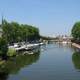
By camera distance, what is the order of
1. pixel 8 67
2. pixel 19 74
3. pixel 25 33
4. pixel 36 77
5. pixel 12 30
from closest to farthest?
1. pixel 36 77
2. pixel 19 74
3. pixel 8 67
4. pixel 12 30
5. pixel 25 33

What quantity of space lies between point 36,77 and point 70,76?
4.33 metres

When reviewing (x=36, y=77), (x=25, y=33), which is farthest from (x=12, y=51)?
(x=25, y=33)

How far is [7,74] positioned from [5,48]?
14.2 metres

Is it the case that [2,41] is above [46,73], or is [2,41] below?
above

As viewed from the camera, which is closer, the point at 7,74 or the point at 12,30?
the point at 7,74

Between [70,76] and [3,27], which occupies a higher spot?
[3,27]

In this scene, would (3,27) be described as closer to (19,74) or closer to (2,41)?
(2,41)

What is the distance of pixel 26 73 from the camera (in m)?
43.7

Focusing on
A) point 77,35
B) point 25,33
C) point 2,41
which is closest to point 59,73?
point 2,41

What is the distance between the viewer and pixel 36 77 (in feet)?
130

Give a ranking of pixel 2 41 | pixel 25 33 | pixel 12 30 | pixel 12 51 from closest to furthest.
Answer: pixel 2 41
pixel 12 51
pixel 12 30
pixel 25 33

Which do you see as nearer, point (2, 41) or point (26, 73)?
point (26, 73)

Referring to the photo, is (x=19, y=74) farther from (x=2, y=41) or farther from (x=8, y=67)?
(x=2, y=41)

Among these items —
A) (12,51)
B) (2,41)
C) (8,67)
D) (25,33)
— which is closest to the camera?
(8,67)
